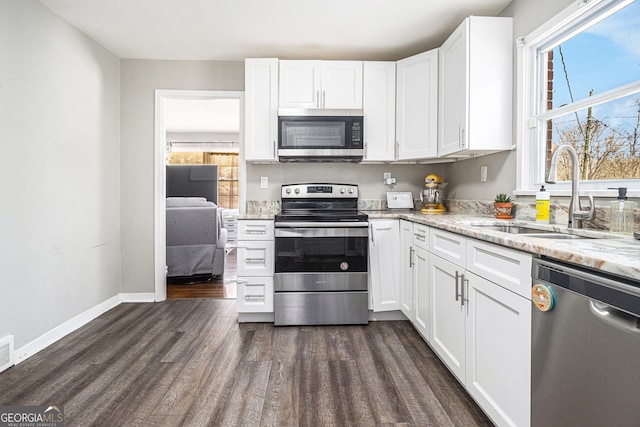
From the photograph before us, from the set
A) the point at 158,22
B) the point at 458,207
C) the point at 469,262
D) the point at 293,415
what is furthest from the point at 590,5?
the point at 158,22

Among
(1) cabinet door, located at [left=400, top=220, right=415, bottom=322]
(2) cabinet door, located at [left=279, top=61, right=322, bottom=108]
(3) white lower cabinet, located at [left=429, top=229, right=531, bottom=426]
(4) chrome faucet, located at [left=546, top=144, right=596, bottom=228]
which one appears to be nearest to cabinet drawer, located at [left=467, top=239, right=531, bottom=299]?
(3) white lower cabinet, located at [left=429, top=229, right=531, bottom=426]

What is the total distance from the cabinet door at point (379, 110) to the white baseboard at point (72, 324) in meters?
2.55

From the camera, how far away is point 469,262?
1730mm

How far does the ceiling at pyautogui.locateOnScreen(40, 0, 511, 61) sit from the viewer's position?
2.53m

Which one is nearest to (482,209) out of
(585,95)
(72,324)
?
(585,95)

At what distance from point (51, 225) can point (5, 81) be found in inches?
37.4

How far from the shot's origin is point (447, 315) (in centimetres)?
200

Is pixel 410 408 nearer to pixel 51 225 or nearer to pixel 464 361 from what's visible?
pixel 464 361

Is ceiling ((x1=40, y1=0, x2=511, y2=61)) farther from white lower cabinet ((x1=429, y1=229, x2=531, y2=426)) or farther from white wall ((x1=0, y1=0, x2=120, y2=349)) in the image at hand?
white lower cabinet ((x1=429, y1=229, x2=531, y2=426))

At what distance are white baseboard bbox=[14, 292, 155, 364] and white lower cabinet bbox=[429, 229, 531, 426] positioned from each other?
8.38 ft

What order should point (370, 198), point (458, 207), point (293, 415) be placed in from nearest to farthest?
1. point (293, 415)
2. point (458, 207)
3. point (370, 198)

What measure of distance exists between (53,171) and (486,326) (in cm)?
288

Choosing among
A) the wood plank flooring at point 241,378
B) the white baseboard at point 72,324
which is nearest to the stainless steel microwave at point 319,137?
the wood plank flooring at point 241,378

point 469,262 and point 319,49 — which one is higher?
point 319,49
